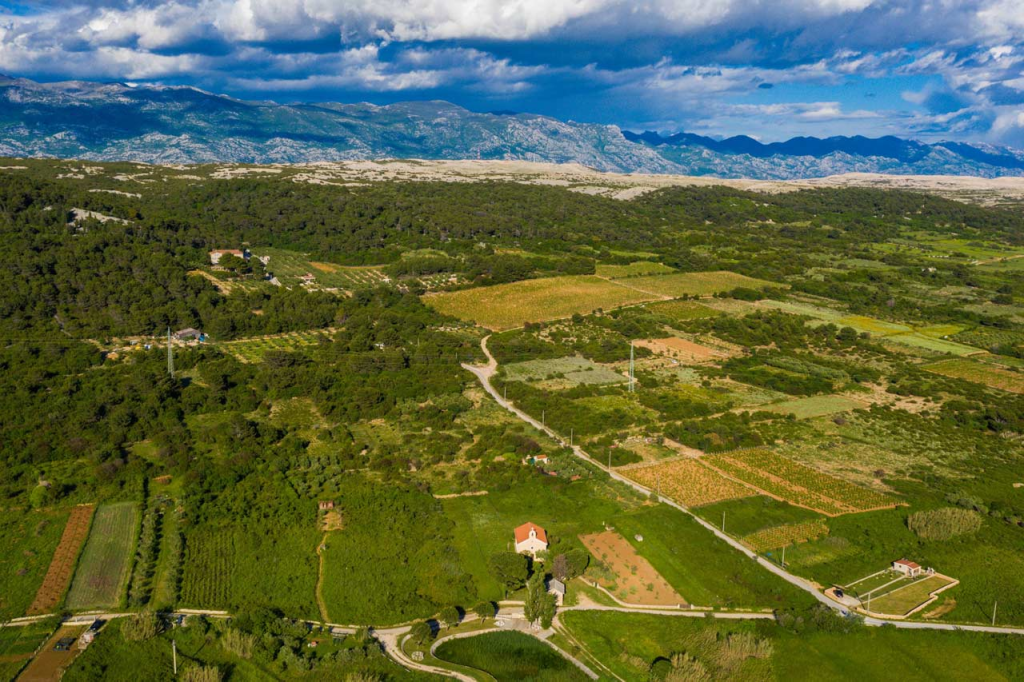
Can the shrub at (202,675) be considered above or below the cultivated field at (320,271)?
below

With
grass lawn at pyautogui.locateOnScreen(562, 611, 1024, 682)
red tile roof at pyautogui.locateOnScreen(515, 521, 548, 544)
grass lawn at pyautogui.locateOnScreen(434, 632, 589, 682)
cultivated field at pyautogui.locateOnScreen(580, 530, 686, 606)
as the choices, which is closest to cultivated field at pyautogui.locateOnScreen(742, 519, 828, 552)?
cultivated field at pyautogui.locateOnScreen(580, 530, 686, 606)

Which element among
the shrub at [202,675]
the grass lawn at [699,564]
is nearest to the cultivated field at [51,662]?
the shrub at [202,675]

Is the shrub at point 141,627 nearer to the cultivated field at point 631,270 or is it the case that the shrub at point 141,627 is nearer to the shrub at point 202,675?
the shrub at point 202,675

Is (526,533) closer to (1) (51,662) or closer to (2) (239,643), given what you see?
(2) (239,643)

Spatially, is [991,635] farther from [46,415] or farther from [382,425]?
[46,415]

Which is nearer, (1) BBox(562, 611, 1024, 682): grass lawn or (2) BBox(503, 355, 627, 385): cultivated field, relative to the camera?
(1) BBox(562, 611, 1024, 682): grass lawn

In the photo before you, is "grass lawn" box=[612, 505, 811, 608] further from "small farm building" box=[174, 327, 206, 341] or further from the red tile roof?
"small farm building" box=[174, 327, 206, 341]

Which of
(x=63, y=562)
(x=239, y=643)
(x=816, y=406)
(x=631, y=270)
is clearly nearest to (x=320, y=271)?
(x=631, y=270)
